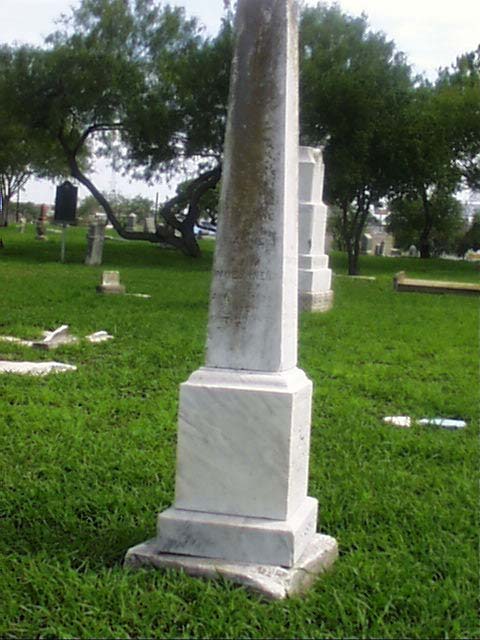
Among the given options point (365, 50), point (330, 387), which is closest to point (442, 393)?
point (330, 387)

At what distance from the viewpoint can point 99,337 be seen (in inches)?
379

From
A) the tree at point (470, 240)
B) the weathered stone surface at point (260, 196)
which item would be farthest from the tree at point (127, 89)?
the weathered stone surface at point (260, 196)

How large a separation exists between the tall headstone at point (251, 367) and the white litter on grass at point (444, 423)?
2679 mm

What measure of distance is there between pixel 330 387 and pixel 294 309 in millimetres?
3786

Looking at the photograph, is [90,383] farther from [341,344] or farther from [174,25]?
[174,25]

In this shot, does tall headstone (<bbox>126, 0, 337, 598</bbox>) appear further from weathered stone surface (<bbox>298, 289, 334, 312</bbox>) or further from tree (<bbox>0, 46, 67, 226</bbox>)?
tree (<bbox>0, 46, 67, 226</bbox>)

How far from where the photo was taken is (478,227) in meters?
42.5

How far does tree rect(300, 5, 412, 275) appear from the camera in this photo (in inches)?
920

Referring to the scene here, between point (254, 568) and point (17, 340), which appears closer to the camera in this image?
point (254, 568)

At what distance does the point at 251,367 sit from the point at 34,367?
467 cm

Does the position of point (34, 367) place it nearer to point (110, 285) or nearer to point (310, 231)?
point (310, 231)

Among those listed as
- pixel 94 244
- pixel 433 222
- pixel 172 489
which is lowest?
pixel 172 489

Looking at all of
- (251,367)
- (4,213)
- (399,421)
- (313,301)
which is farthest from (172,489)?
(4,213)

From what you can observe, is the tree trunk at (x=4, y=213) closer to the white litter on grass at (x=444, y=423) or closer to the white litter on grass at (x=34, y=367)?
the white litter on grass at (x=34, y=367)
